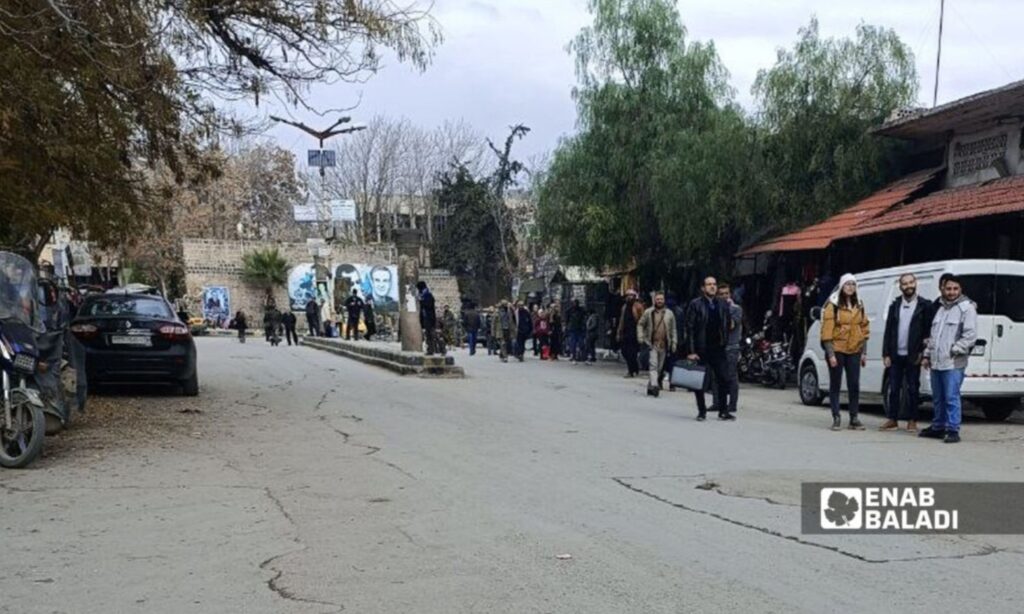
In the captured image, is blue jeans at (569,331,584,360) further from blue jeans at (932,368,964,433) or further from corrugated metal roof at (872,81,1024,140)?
blue jeans at (932,368,964,433)

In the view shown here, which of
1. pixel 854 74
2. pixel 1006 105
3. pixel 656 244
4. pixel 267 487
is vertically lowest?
pixel 267 487

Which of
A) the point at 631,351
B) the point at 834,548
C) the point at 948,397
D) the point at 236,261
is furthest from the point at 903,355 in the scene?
the point at 236,261

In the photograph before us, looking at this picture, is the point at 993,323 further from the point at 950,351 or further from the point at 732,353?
the point at 732,353

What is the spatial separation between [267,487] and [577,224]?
650 inches

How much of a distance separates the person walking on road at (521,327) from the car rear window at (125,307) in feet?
47.0

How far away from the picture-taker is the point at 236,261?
5288 centimetres

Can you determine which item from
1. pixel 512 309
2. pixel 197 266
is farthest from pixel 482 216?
pixel 512 309

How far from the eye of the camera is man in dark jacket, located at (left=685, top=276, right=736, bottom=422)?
12562mm

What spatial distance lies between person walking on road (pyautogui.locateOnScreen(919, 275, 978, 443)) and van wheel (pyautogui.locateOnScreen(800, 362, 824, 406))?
4400 millimetres

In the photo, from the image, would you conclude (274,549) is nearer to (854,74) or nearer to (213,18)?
(213,18)

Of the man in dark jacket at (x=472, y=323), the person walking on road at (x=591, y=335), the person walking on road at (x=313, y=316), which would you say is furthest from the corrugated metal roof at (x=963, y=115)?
the person walking on road at (x=313, y=316)

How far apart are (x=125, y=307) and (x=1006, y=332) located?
12485 millimetres

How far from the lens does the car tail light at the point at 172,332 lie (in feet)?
46.3

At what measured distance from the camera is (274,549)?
602cm
